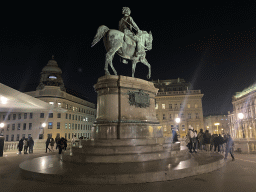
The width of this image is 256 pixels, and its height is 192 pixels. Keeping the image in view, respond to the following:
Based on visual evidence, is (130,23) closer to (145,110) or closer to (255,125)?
(145,110)

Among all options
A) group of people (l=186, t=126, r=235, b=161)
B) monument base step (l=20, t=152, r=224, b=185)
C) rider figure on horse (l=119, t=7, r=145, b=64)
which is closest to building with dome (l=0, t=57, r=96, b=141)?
group of people (l=186, t=126, r=235, b=161)

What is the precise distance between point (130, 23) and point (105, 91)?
15.0 ft

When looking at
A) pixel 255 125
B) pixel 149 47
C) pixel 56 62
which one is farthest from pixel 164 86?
pixel 149 47

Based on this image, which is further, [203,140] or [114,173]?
[203,140]

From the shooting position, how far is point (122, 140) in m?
9.02

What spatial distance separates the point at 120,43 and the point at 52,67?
69893 millimetres

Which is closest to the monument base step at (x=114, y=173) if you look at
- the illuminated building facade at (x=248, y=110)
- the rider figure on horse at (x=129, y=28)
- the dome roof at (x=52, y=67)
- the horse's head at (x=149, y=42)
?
the rider figure on horse at (x=129, y=28)

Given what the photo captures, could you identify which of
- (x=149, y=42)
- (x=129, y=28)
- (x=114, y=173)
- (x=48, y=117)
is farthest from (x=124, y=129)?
(x=48, y=117)

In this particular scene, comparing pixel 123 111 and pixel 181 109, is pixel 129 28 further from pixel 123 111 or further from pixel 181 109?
pixel 181 109

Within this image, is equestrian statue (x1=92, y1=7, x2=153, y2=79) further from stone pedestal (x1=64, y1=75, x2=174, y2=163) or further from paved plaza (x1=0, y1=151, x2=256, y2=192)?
paved plaza (x1=0, y1=151, x2=256, y2=192)

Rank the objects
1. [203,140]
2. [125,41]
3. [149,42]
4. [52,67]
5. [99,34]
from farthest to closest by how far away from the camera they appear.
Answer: [52,67], [203,140], [149,42], [125,41], [99,34]

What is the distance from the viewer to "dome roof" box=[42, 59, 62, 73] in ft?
242

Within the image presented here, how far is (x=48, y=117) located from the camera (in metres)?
62.2

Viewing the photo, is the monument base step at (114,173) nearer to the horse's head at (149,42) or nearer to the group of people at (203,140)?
the group of people at (203,140)
